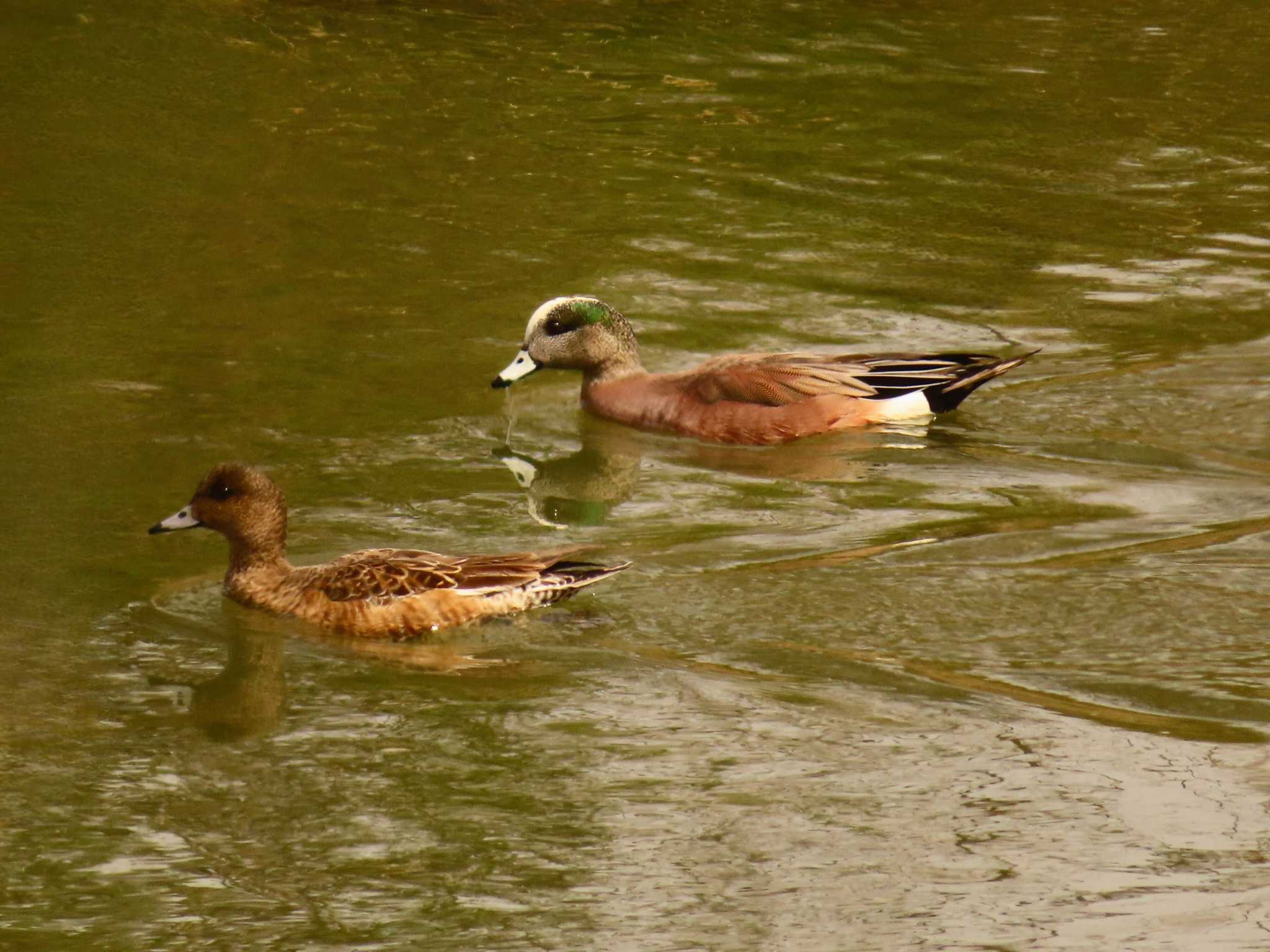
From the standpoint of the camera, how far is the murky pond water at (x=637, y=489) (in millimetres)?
6090

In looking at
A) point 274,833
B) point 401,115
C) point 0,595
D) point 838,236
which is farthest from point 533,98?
point 274,833

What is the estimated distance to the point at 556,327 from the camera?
35.7 feet

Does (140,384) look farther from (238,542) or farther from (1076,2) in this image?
(1076,2)

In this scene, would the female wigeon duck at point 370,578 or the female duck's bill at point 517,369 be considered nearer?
the female wigeon duck at point 370,578

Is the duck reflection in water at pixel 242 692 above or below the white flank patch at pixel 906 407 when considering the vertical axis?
below

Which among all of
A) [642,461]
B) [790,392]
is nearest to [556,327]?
[642,461]

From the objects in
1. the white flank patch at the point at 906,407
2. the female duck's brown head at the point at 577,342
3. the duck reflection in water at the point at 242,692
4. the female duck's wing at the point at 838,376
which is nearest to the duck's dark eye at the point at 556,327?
the female duck's brown head at the point at 577,342

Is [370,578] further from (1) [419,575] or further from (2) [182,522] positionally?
(2) [182,522]

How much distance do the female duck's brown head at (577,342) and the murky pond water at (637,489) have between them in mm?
312

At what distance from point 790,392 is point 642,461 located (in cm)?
78

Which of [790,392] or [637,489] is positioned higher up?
[790,392]

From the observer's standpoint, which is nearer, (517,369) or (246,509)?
(246,509)

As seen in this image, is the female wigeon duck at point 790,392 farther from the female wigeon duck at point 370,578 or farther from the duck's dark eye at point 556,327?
the female wigeon duck at point 370,578

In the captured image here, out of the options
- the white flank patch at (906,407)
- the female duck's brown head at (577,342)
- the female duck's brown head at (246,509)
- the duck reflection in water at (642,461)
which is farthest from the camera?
the female duck's brown head at (577,342)
